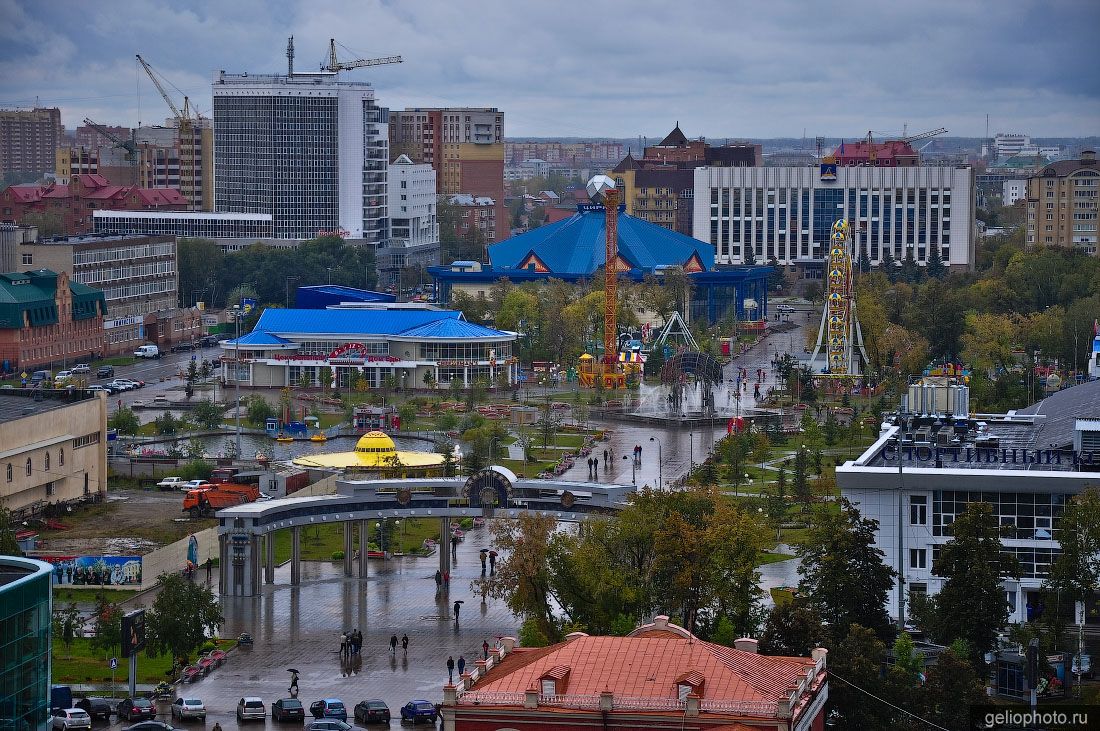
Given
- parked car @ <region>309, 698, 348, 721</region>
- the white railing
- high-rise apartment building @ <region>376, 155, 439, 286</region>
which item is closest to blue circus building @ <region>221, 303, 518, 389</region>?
high-rise apartment building @ <region>376, 155, 439, 286</region>

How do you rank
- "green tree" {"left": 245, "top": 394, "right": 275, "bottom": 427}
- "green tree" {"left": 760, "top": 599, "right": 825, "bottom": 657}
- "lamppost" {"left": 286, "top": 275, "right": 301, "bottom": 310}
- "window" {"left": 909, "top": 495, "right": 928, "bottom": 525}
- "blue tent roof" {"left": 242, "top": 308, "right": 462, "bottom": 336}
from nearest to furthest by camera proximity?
1. "green tree" {"left": 760, "top": 599, "right": 825, "bottom": 657}
2. "window" {"left": 909, "top": 495, "right": 928, "bottom": 525}
3. "green tree" {"left": 245, "top": 394, "right": 275, "bottom": 427}
4. "blue tent roof" {"left": 242, "top": 308, "right": 462, "bottom": 336}
5. "lamppost" {"left": 286, "top": 275, "right": 301, "bottom": 310}

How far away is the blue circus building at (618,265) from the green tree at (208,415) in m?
47.0

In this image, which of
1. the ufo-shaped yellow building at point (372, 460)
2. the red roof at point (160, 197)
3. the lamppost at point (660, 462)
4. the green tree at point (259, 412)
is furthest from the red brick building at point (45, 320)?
the red roof at point (160, 197)

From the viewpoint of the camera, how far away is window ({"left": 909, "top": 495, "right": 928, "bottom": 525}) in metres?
49.8

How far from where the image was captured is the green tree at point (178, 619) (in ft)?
151

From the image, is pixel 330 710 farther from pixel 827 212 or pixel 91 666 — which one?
pixel 827 212

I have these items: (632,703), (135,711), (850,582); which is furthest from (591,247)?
(632,703)

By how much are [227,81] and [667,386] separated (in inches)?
2853

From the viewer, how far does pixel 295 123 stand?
159000 mm

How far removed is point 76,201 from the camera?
523 feet

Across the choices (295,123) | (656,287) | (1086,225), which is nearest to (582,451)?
(656,287)

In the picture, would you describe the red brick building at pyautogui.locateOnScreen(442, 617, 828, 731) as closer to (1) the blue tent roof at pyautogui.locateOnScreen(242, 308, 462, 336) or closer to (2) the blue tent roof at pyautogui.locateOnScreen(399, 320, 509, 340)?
(2) the blue tent roof at pyautogui.locateOnScreen(399, 320, 509, 340)

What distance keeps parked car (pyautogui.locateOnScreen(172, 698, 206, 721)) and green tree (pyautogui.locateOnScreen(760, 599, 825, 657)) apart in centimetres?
1061

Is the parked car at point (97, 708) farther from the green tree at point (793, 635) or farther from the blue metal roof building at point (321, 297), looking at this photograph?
the blue metal roof building at point (321, 297)
